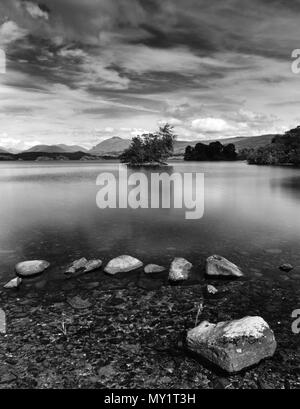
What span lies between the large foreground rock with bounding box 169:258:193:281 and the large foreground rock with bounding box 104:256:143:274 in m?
2.17

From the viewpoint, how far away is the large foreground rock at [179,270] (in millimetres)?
15430

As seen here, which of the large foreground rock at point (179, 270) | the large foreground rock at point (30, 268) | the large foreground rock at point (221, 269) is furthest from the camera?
the large foreground rock at point (30, 268)

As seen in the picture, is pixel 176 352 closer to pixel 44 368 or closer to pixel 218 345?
pixel 218 345

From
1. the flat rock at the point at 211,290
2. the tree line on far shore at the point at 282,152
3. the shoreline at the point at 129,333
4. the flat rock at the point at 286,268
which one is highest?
the tree line on far shore at the point at 282,152

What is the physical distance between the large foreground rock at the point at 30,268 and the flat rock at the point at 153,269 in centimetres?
583

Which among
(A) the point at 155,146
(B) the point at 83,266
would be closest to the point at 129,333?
(B) the point at 83,266

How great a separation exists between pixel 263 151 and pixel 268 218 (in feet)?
558

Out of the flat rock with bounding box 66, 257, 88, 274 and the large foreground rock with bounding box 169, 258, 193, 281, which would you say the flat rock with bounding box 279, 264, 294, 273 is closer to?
the large foreground rock with bounding box 169, 258, 193, 281

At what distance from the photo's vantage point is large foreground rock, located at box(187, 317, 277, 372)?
8.88 metres

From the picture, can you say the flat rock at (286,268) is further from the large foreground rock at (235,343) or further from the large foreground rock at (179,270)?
the large foreground rock at (235,343)

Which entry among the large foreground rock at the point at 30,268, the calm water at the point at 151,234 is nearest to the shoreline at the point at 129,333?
the large foreground rock at the point at 30,268

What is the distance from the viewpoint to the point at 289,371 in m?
9.01

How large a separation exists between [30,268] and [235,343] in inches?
457
